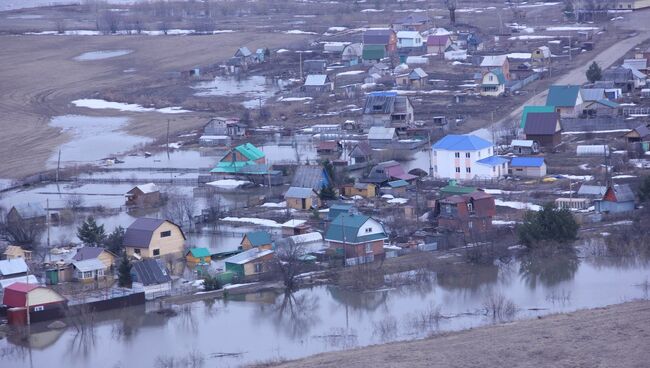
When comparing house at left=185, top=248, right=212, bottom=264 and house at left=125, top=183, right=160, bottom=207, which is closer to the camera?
house at left=185, top=248, right=212, bottom=264

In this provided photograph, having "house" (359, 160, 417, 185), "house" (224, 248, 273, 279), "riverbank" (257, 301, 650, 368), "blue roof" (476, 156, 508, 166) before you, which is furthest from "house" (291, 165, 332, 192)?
"riverbank" (257, 301, 650, 368)

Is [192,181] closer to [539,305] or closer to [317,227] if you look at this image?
[317,227]

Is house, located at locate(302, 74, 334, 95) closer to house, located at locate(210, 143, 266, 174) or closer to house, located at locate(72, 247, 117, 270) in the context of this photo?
house, located at locate(210, 143, 266, 174)

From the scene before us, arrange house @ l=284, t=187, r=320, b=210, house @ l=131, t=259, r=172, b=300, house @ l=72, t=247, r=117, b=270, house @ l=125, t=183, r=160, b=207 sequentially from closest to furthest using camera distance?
house @ l=131, t=259, r=172, b=300
house @ l=72, t=247, r=117, b=270
house @ l=284, t=187, r=320, b=210
house @ l=125, t=183, r=160, b=207

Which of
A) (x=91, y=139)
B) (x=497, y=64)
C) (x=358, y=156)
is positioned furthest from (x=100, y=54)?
(x=358, y=156)

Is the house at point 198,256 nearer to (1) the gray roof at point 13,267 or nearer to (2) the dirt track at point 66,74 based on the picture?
(1) the gray roof at point 13,267

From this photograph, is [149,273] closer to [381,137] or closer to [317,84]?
[381,137]

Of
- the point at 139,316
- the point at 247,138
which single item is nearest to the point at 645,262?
the point at 139,316
